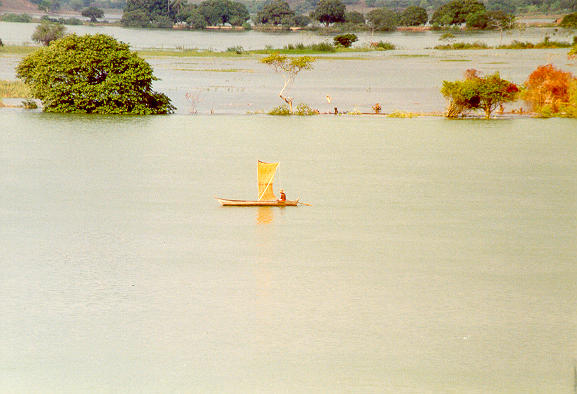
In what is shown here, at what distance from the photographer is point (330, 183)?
4247 cm

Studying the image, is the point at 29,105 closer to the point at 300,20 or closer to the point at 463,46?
the point at 463,46

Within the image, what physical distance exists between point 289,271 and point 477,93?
128ft

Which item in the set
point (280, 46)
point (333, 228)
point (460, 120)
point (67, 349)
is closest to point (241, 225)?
point (333, 228)

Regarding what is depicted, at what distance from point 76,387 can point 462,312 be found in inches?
372

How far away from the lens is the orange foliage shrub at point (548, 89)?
6638cm

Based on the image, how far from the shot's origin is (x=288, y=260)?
28109 mm

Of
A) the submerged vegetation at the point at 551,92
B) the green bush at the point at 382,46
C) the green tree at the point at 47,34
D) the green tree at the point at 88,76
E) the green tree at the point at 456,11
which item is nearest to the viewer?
the green tree at the point at 88,76

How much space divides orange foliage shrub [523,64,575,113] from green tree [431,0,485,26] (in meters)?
115

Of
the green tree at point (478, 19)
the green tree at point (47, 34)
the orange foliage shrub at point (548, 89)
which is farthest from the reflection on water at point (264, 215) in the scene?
the green tree at point (478, 19)

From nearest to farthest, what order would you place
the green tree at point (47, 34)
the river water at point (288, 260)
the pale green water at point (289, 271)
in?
the pale green water at point (289, 271) → the river water at point (288, 260) → the green tree at point (47, 34)

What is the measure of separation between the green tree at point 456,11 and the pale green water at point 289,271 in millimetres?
132757

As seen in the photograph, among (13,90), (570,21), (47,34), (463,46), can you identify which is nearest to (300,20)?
(463,46)

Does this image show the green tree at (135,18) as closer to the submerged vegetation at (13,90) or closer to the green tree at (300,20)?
the green tree at (300,20)

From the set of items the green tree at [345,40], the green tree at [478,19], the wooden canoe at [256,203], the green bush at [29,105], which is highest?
the green tree at [478,19]
